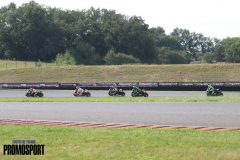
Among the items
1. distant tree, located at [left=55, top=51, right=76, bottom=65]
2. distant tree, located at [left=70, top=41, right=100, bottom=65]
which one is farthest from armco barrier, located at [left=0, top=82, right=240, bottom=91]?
distant tree, located at [left=70, top=41, right=100, bottom=65]

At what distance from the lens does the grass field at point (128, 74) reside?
177 ft

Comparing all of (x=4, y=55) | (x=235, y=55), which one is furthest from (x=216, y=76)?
→ (x=235, y=55)

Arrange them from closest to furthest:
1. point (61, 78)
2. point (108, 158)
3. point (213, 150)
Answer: point (108, 158) < point (213, 150) < point (61, 78)

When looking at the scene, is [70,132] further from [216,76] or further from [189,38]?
[189,38]

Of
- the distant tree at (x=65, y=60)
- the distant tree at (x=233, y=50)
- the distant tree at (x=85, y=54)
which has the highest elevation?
the distant tree at (x=233, y=50)

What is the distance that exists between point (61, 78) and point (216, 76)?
59.1 feet

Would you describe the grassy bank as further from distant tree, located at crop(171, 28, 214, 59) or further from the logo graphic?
distant tree, located at crop(171, 28, 214, 59)

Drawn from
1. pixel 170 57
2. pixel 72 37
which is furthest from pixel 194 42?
pixel 72 37

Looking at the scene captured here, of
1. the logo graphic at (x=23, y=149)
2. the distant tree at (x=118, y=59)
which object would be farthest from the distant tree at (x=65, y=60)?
the logo graphic at (x=23, y=149)

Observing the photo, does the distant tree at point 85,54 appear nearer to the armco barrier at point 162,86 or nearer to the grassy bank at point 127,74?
the grassy bank at point 127,74

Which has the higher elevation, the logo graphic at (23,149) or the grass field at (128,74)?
the grass field at (128,74)

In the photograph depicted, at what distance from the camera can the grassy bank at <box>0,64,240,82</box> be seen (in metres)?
53.8

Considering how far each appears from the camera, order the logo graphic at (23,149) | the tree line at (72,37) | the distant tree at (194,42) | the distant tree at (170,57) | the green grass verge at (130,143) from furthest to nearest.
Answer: the distant tree at (194,42)
the distant tree at (170,57)
the tree line at (72,37)
the logo graphic at (23,149)
the green grass verge at (130,143)

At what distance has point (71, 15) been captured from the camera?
119 m
